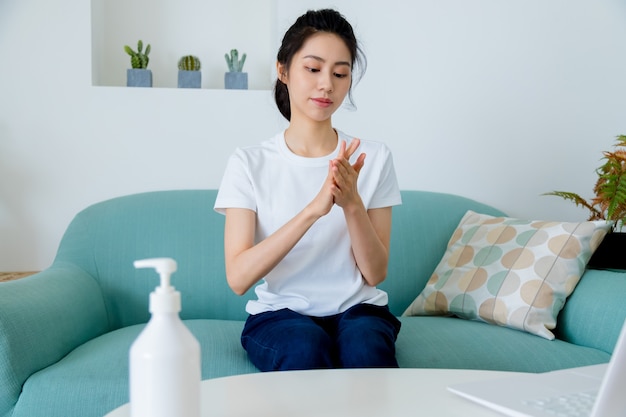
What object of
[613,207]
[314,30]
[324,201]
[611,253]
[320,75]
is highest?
[314,30]

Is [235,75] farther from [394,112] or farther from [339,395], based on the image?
[339,395]

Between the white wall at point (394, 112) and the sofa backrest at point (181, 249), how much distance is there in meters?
0.42

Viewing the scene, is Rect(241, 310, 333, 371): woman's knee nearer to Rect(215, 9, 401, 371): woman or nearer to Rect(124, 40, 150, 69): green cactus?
Rect(215, 9, 401, 371): woman

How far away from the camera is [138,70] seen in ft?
9.16

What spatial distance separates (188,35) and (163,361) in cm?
249

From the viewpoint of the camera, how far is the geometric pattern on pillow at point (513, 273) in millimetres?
2018

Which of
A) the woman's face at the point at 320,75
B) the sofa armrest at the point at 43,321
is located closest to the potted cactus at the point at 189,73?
the sofa armrest at the point at 43,321

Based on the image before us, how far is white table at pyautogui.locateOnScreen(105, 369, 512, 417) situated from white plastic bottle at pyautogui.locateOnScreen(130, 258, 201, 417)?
19cm

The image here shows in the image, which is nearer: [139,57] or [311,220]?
[311,220]

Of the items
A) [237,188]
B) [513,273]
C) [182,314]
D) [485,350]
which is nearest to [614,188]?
[513,273]

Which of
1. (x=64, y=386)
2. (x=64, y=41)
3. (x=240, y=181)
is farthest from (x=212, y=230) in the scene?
(x=64, y=41)

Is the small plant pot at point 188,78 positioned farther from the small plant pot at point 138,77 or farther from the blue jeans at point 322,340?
the blue jeans at point 322,340

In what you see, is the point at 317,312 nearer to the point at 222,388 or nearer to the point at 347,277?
the point at 347,277

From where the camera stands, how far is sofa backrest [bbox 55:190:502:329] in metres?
2.21
